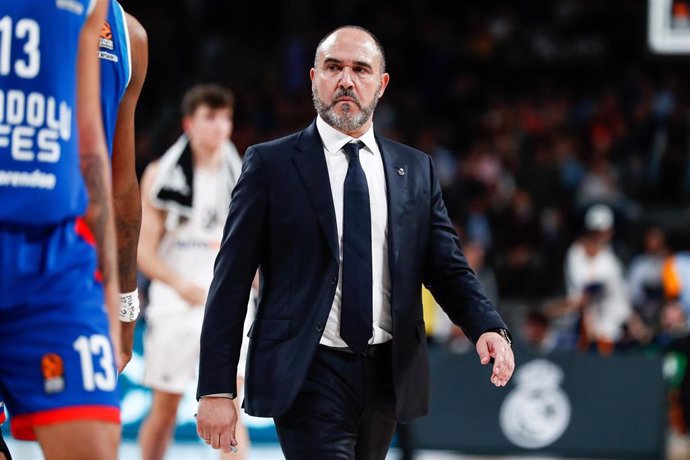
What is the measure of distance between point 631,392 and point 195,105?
542 cm

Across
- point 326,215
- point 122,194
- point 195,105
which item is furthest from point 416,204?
point 195,105

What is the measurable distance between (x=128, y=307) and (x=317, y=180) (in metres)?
0.81

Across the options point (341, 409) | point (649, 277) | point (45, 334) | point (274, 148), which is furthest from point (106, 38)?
point (649, 277)

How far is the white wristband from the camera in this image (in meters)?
4.22

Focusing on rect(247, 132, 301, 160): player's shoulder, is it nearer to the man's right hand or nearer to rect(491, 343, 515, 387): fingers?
the man's right hand

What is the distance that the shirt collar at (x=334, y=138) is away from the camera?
4559 millimetres

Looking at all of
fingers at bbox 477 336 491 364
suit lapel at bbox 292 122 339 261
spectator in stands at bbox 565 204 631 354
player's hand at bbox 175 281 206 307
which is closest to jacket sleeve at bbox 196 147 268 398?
A: suit lapel at bbox 292 122 339 261

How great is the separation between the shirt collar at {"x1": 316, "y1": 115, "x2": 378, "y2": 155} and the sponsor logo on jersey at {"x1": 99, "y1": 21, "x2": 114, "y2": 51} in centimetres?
87

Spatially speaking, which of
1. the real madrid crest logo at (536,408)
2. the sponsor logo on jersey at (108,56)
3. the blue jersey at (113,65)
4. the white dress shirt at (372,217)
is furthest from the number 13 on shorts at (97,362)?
the real madrid crest logo at (536,408)

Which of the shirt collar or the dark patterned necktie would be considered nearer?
the dark patterned necktie

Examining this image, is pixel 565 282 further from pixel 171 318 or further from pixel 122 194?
pixel 122 194

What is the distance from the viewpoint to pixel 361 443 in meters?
4.46

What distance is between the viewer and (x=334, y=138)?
457 centimetres

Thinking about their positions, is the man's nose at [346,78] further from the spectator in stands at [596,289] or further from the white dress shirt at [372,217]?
the spectator in stands at [596,289]
